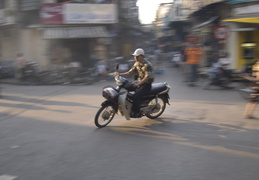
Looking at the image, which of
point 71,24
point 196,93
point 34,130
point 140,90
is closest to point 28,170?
point 34,130

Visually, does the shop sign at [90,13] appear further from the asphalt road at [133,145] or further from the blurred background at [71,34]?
the asphalt road at [133,145]

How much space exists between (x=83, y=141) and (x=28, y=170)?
51.4 inches

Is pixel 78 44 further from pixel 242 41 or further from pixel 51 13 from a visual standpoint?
pixel 242 41

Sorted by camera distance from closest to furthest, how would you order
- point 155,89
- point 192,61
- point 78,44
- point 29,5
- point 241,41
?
point 155,89, point 192,61, point 241,41, point 29,5, point 78,44

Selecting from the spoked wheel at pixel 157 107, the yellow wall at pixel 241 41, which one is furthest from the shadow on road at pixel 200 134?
the yellow wall at pixel 241 41

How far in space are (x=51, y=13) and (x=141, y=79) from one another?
11895 millimetres

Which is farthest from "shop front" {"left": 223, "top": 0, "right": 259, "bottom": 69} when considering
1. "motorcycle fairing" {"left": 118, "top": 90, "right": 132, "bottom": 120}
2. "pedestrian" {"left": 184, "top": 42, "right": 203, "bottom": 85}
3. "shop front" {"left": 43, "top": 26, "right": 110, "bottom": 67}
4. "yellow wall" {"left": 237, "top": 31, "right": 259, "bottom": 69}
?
"motorcycle fairing" {"left": 118, "top": 90, "right": 132, "bottom": 120}

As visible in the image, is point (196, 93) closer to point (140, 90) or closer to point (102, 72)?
point (140, 90)

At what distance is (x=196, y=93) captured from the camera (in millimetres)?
9656

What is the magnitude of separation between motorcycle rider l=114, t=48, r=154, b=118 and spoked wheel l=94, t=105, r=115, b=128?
0.49 meters

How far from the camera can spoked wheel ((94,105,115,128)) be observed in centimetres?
581

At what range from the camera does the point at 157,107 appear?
646 cm

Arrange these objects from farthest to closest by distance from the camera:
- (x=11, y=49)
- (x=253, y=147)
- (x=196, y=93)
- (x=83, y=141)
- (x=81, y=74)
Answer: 1. (x=11, y=49)
2. (x=81, y=74)
3. (x=196, y=93)
4. (x=83, y=141)
5. (x=253, y=147)

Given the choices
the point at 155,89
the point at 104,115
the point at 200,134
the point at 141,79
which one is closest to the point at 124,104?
the point at 104,115
